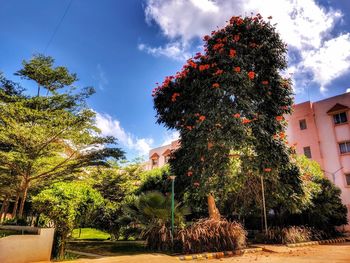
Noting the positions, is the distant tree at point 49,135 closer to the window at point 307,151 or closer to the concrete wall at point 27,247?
the concrete wall at point 27,247

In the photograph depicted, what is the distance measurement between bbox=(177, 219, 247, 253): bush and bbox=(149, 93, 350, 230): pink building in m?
18.2

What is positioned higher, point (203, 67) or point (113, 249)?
point (203, 67)

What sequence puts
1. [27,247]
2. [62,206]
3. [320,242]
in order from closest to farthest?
[27,247] < [62,206] < [320,242]

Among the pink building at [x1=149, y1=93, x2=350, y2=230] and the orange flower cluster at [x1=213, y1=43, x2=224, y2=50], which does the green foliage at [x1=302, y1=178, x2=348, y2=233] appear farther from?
the orange flower cluster at [x1=213, y1=43, x2=224, y2=50]

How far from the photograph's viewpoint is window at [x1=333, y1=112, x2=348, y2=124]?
80.2 feet

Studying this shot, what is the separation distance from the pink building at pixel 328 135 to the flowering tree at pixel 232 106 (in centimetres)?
1502

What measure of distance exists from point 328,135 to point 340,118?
6.10 feet

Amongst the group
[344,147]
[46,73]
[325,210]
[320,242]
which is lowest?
[320,242]

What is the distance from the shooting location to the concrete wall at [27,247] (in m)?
6.39

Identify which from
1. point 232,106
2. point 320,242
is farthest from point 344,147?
point 232,106

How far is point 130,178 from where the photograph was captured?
21594 millimetres

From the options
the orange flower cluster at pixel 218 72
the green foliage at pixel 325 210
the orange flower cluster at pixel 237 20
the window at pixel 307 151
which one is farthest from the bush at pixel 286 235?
the window at pixel 307 151

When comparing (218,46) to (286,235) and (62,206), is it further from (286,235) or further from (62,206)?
(286,235)

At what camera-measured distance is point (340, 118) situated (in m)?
24.7
